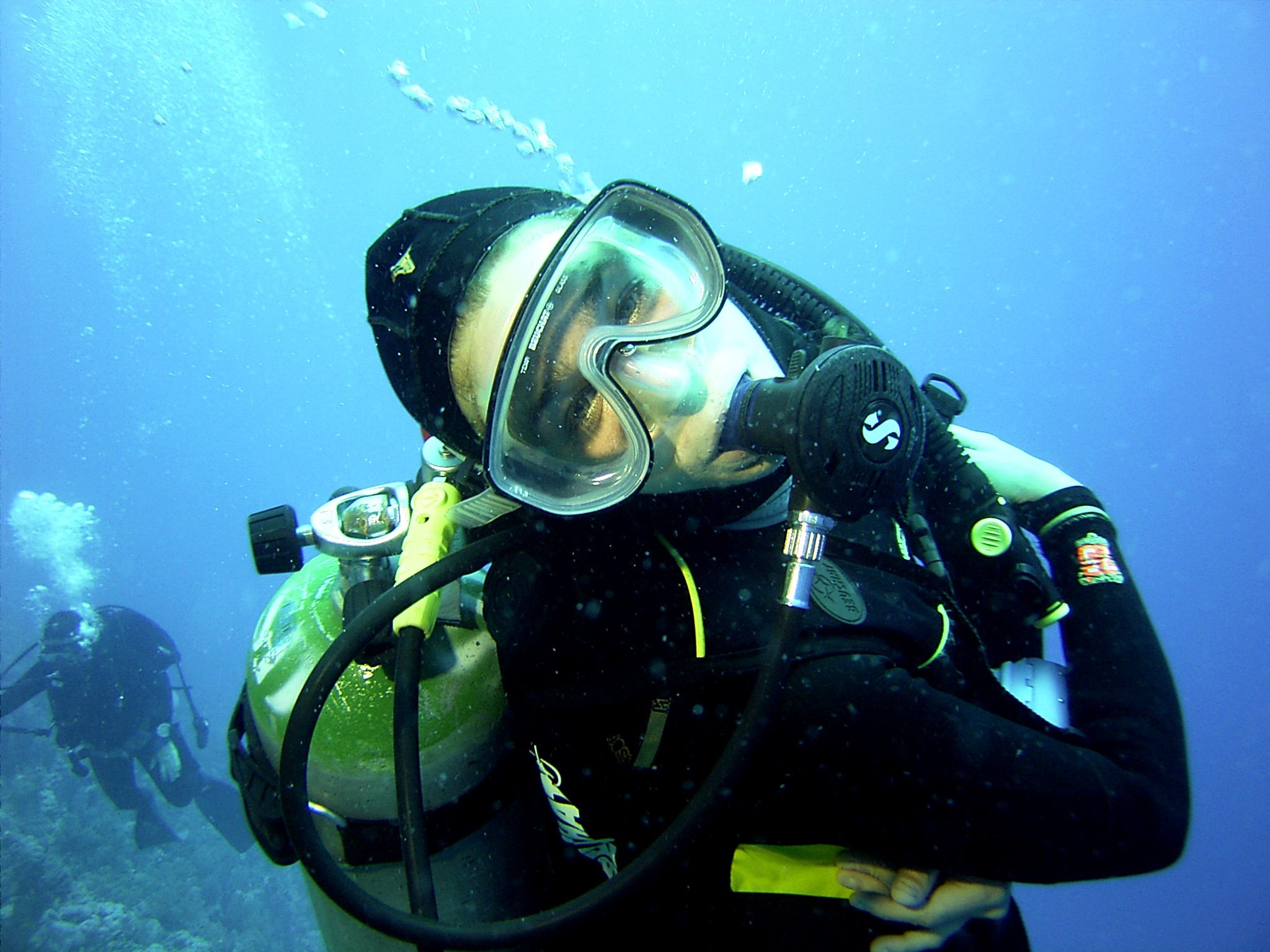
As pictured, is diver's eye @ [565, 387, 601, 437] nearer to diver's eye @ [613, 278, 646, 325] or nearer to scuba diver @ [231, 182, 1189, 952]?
scuba diver @ [231, 182, 1189, 952]

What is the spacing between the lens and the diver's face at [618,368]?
5.25 ft

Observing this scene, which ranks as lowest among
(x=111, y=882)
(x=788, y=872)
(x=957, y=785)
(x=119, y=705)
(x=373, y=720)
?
(x=111, y=882)

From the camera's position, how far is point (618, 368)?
1.63m

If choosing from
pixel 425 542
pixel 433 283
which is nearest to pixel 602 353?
pixel 433 283

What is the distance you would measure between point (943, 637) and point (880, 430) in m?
0.71

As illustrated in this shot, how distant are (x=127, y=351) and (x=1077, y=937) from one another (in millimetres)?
111015

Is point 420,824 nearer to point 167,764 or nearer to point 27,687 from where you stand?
point 27,687

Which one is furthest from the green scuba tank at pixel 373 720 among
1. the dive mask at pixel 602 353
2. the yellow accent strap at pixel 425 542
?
the dive mask at pixel 602 353

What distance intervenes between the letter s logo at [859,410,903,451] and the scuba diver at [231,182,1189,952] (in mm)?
11

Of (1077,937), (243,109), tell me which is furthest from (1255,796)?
(243,109)

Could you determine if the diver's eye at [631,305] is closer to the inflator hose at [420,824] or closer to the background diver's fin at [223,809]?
the inflator hose at [420,824]

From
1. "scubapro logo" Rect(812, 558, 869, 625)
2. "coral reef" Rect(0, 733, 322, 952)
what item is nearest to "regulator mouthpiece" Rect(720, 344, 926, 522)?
"scubapro logo" Rect(812, 558, 869, 625)

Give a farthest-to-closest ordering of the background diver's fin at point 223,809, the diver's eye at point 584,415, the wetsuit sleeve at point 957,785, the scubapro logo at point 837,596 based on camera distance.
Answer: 1. the background diver's fin at point 223,809
2. the diver's eye at point 584,415
3. the scubapro logo at point 837,596
4. the wetsuit sleeve at point 957,785

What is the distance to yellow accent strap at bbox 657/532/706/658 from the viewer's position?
1398mm
